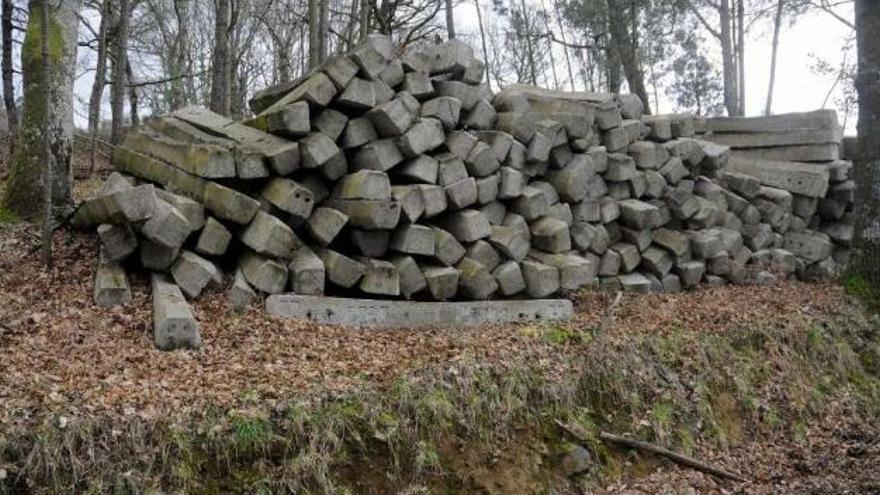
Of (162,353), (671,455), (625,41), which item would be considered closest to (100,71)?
(162,353)

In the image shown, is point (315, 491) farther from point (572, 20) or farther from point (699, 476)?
point (572, 20)

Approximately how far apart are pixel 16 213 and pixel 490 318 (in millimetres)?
4906

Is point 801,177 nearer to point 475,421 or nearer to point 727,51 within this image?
point 475,421

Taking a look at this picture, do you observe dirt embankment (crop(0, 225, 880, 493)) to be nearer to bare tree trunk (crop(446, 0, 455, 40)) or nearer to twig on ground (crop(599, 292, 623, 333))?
twig on ground (crop(599, 292, 623, 333))

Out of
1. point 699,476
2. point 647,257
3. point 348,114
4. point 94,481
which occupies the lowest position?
point 699,476

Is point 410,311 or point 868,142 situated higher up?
point 868,142

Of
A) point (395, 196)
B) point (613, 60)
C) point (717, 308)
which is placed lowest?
point (717, 308)

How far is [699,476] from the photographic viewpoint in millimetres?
5426

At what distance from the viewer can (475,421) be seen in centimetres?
501

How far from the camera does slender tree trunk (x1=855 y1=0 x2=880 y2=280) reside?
8.88m

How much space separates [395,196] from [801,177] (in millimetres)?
6537

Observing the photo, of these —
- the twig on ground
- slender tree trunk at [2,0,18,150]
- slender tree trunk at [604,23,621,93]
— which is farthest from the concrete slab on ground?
slender tree trunk at [604,23,621,93]

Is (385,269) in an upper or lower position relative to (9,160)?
lower

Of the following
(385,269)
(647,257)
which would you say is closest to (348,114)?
(385,269)
